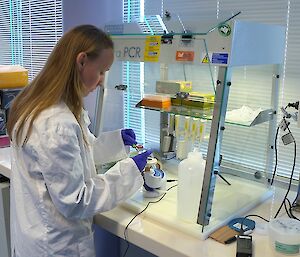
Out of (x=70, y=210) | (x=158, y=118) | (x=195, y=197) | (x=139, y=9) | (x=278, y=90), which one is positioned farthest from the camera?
(x=139, y=9)

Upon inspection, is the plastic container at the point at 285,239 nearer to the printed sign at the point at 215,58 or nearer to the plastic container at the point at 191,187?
the plastic container at the point at 191,187

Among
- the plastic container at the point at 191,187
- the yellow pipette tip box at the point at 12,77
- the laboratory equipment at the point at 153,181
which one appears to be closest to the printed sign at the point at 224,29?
the plastic container at the point at 191,187

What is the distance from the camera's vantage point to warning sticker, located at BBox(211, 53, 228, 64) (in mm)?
1145

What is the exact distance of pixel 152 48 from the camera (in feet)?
4.55

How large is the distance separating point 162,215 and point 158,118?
1.86 ft

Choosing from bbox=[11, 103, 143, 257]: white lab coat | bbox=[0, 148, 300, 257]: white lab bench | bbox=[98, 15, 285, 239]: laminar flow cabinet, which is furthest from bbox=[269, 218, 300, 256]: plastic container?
bbox=[11, 103, 143, 257]: white lab coat

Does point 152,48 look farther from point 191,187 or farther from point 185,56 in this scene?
point 191,187

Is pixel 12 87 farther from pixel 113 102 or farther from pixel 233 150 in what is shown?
pixel 233 150

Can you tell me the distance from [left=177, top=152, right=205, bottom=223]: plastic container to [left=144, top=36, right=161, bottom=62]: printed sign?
40 centimetres

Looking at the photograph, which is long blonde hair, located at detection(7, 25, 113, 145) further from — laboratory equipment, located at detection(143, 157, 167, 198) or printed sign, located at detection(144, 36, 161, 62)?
laboratory equipment, located at detection(143, 157, 167, 198)

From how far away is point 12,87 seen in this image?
7.50ft

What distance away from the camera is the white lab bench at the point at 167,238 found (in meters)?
1.12

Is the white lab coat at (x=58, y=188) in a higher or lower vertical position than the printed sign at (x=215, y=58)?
lower

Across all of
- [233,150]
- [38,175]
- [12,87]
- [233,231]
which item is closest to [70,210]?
[38,175]
